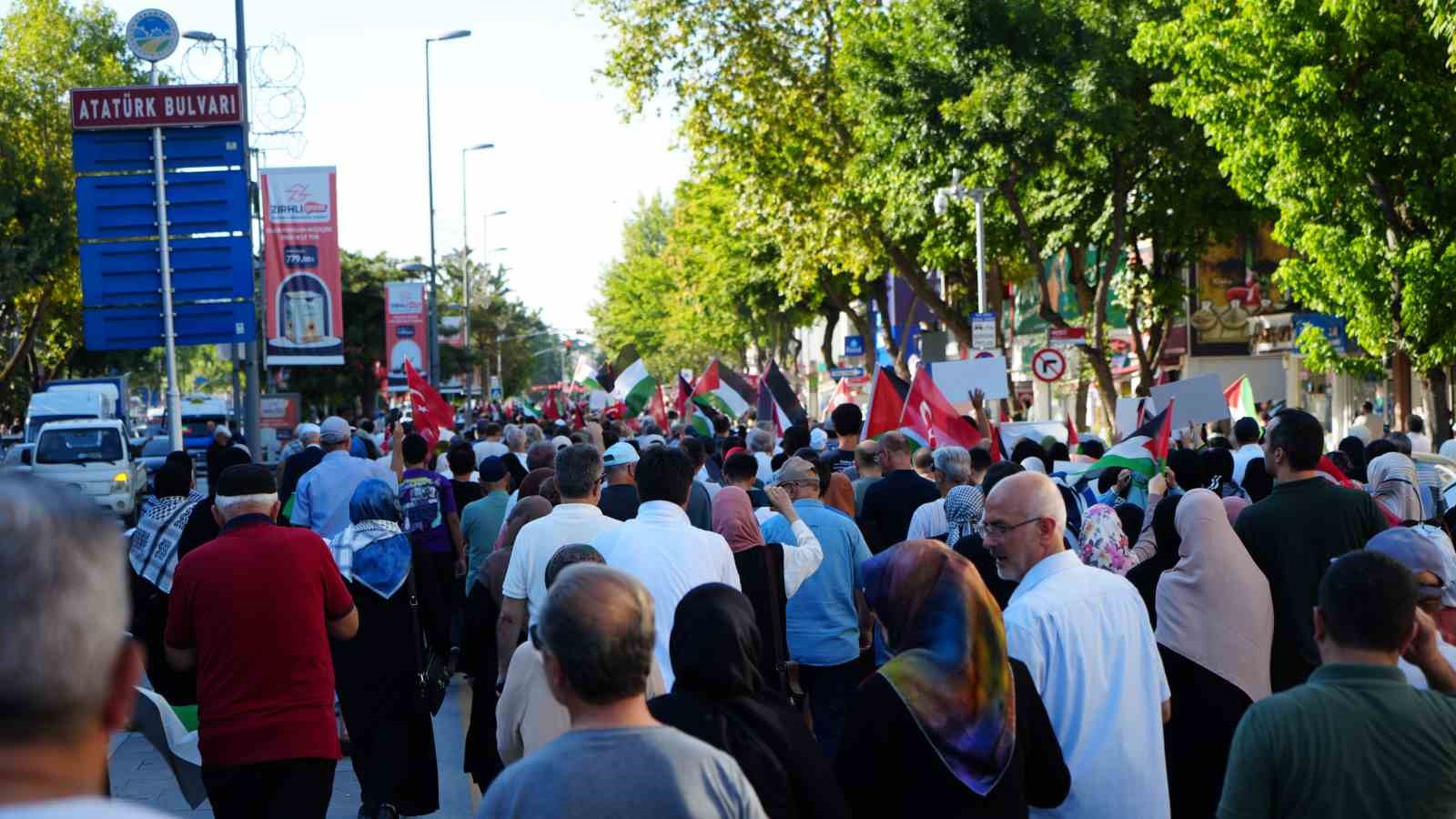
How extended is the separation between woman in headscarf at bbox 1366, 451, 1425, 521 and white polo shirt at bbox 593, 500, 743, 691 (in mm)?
5018

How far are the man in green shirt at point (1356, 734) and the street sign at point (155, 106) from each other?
52.4 ft

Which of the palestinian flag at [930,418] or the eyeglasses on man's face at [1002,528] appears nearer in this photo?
the eyeglasses on man's face at [1002,528]

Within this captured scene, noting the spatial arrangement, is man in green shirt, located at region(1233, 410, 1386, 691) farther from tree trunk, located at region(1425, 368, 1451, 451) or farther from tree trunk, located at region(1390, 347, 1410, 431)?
tree trunk, located at region(1390, 347, 1410, 431)

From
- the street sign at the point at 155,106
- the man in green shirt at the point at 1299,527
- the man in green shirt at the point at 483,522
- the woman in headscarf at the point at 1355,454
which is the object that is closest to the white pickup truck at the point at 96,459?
the street sign at the point at 155,106

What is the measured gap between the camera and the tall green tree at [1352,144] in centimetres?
2012

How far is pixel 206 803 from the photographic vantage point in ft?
28.8

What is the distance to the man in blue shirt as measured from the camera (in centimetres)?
780

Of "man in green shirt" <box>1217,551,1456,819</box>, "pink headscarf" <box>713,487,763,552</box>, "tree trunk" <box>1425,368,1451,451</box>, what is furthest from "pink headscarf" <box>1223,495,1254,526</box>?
"tree trunk" <box>1425,368,1451,451</box>

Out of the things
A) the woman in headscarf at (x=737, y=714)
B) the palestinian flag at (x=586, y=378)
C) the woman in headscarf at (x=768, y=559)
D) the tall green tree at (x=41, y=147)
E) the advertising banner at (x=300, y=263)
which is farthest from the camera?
the tall green tree at (x=41, y=147)

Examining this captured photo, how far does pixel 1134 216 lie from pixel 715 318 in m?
32.7

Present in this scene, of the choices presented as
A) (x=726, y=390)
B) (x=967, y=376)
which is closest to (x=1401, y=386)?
(x=726, y=390)

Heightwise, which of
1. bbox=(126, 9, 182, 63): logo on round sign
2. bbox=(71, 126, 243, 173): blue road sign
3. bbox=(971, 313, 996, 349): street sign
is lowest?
bbox=(971, 313, 996, 349): street sign

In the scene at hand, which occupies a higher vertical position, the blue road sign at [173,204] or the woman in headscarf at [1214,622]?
the blue road sign at [173,204]

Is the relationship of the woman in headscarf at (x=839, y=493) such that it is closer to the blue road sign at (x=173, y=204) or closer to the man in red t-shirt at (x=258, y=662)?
the man in red t-shirt at (x=258, y=662)
